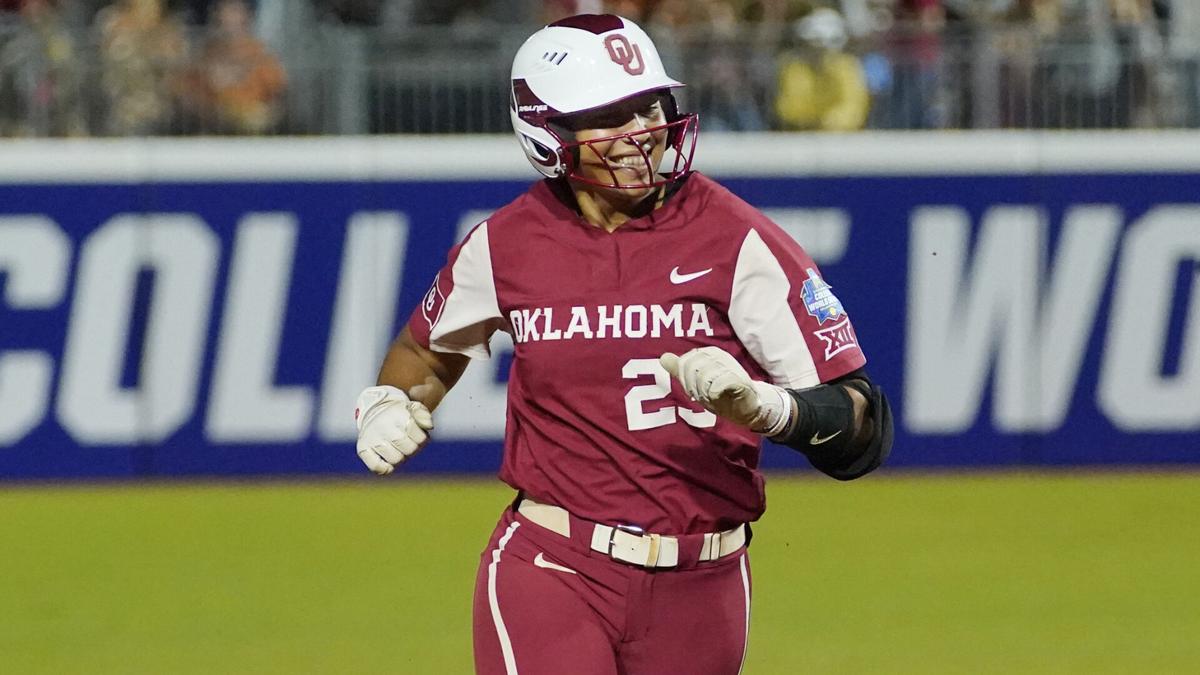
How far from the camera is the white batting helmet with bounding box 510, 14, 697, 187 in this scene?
4582 millimetres

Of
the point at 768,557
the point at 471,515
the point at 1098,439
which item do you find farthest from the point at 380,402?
the point at 1098,439

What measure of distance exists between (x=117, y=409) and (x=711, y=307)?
27.3 feet

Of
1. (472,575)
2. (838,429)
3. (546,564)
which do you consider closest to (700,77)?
(472,575)

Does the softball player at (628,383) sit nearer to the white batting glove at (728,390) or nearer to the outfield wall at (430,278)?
the white batting glove at (728,390)

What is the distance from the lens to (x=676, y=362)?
4.07 metres

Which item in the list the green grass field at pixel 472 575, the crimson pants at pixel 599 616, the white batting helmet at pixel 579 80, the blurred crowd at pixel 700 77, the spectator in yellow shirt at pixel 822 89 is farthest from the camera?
the spectator in yellow shirt at pixel 822 89

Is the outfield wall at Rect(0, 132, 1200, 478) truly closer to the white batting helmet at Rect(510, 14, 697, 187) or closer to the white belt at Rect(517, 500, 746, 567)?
the white batting helmet at Rect(510, 14, 697, 187)

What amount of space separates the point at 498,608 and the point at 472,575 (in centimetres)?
545

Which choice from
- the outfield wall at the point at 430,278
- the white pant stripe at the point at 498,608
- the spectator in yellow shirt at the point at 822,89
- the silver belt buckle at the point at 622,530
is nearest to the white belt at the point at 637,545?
the silver belt buckle at the point at 622,530

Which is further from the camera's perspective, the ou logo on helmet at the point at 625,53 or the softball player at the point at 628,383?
the ou logo on helmet at the point at 625,53

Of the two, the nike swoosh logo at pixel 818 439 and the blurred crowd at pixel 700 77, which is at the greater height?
the nike swoosh logo at pixel 818 439

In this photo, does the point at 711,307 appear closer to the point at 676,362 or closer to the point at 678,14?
the point at 676,362

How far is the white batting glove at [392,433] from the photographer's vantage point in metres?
4.63

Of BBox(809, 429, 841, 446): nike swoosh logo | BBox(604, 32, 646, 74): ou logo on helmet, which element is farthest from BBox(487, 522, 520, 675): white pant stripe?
BBox(604, 32, 646, 74): ou logo on helmet
